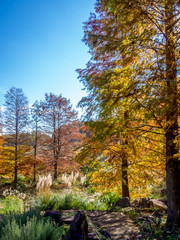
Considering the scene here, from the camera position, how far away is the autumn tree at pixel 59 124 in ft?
44.2

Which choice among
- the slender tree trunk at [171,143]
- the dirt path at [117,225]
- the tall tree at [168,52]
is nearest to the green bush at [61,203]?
the dirt path at [117,225]

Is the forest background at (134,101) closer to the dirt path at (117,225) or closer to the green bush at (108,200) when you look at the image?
the green bush at (108,200)

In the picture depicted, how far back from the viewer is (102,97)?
144 inches

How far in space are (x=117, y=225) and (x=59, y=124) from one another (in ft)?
35.6

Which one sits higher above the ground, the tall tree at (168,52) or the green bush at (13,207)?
the tall tree at (168,52)

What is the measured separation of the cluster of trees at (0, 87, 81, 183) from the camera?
11977 millimetres

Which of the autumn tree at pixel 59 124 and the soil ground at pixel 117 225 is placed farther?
the autumn tree at pixel 59 124

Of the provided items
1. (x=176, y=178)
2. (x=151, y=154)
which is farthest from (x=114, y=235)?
(x=151, y=154)

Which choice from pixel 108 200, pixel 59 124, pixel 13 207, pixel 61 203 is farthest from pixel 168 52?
pixel 59 124

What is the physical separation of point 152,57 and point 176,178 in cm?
316

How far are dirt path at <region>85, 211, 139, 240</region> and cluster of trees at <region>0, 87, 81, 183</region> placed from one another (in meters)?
8.33

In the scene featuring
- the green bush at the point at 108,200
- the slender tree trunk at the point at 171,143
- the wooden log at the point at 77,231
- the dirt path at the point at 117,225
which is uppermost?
the slender tree trunk at the point at 171,143

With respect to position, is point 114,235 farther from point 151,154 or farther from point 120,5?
point 120,5

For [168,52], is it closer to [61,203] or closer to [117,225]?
[117,225]
